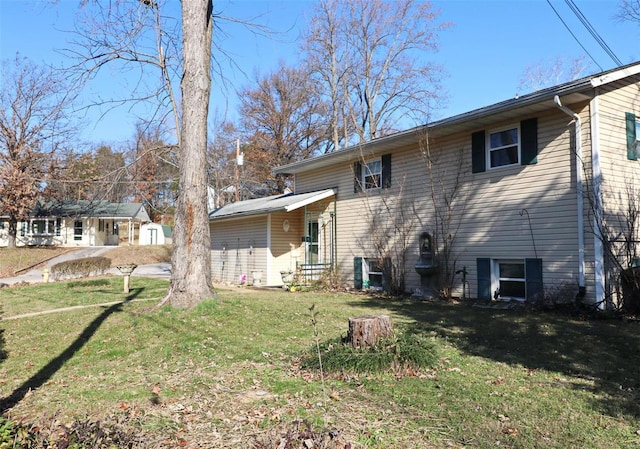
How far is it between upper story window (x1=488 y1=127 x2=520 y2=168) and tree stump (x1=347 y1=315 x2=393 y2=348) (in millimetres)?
6684

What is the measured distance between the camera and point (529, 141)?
1026cm

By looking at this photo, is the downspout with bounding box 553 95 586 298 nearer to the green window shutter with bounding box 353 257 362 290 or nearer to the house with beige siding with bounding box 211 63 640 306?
the house with beige siding with bounding box 211 63 640 306

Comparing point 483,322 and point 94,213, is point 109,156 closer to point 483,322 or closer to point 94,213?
point 94,213

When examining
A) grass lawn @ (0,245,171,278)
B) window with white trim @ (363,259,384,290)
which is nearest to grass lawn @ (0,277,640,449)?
window with white trim @ (363,259,384,290)

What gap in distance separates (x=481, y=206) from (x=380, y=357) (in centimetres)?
702

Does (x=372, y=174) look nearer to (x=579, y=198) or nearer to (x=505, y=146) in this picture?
(x=505, y=146)

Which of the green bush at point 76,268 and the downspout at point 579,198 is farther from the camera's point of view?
the green bush at point 76,268

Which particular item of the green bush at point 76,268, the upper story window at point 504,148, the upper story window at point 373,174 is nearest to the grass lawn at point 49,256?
the green bush at point 76,268

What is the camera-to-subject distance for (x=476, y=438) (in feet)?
11.7

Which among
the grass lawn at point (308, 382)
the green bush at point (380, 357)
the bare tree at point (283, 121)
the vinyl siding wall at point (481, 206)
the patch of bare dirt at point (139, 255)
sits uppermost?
the bare tree at point (283, 121)

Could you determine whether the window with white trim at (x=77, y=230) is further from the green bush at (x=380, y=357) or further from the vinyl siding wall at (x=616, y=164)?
the vinyl siding wall at (x=616, y=164)

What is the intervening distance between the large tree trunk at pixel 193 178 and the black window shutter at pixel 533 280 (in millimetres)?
6671

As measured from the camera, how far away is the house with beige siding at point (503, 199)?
930cm

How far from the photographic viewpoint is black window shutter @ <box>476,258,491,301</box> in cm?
1094
